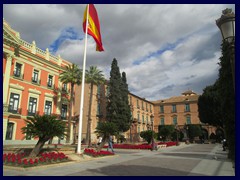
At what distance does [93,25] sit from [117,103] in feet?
91.5

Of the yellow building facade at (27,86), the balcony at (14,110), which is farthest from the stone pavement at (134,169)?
the balcony at (14,110)

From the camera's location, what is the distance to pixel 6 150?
47.7 feet

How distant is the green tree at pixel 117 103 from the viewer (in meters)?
42.5

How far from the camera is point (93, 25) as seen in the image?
54.8 ft

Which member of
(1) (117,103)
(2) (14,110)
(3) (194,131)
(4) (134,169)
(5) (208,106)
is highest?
(1) (117,103)

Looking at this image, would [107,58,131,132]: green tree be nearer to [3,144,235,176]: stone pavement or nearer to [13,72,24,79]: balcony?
[13,72,24,79]: balcony

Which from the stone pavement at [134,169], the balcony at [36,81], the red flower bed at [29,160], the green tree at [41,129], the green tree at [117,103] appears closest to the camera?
the stone pavement at [134,169]

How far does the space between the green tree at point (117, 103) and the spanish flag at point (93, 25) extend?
2687 cm

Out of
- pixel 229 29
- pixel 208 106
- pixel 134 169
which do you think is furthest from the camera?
pixel 208 106

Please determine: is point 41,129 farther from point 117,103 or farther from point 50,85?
point 117,103

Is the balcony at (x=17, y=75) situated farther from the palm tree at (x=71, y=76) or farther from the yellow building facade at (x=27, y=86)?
the palm tree at (x=71, y=76)

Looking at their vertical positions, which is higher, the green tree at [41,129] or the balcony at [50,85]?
the balcony at [50,85]

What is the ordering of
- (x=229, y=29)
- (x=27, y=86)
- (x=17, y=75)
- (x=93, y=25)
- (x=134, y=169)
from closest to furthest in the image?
(x=229, y=29)
(x=134, y=169)
(x=93, y=25)
(x=17, y=75)
(x=27, y=86)

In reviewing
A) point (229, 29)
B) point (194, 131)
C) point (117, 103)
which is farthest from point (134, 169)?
point (194, 131)
